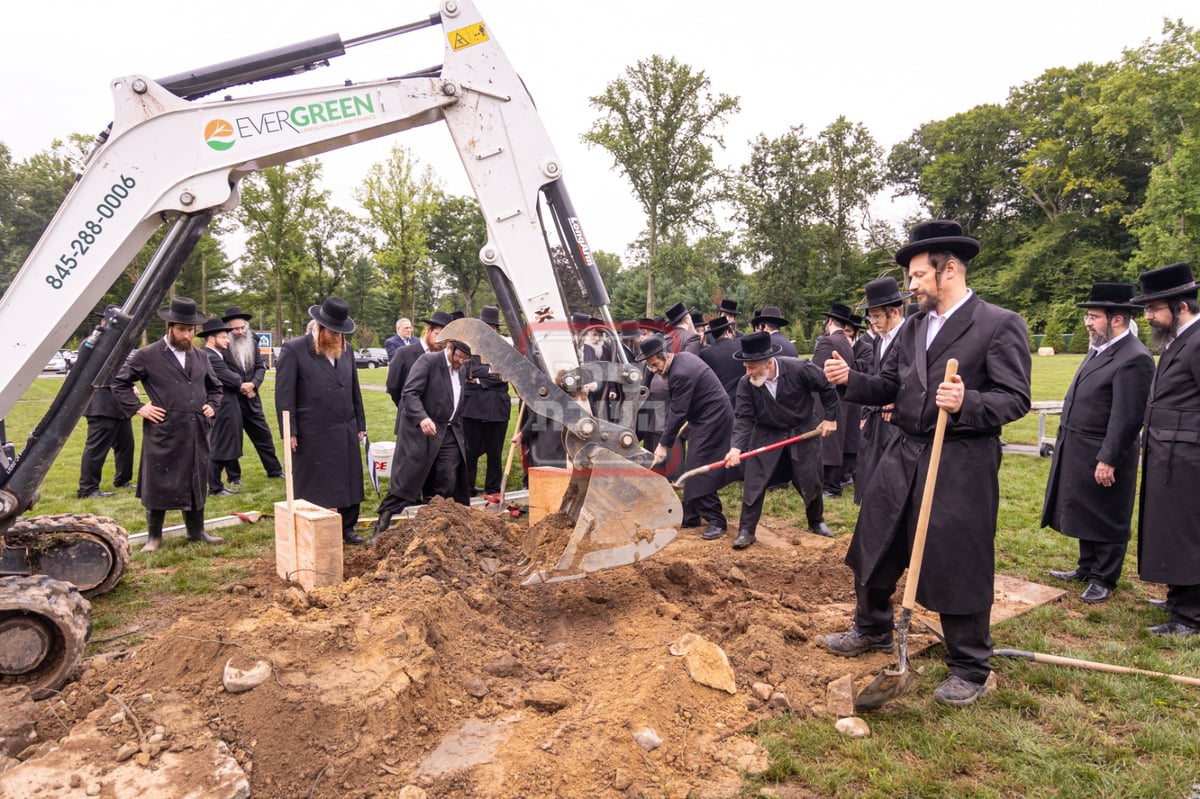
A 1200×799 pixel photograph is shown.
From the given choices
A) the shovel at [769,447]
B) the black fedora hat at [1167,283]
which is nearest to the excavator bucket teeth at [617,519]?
the shovel at [769,447]

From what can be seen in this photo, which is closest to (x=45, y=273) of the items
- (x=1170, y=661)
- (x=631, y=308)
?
(x=1170, y=661)

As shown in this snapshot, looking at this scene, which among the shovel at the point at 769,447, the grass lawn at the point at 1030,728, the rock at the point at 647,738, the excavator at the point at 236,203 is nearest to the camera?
the grass lawn at the point at 1030,728

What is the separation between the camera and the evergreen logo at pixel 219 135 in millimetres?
3799

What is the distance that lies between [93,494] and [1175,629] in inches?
399

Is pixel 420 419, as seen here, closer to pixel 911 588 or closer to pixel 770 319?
pixel 911 588

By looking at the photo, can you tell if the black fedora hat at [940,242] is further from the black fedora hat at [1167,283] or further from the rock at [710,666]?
the rock at [710,666]

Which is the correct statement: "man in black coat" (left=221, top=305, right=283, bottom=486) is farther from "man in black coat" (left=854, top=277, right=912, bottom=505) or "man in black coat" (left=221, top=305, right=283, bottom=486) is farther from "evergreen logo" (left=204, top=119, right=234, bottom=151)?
→ "man in black coat" (left=854, top=277, right=912, bottom=505)

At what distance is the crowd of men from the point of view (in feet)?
10.9

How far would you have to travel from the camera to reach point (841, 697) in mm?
3297

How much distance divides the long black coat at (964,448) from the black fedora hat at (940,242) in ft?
0.86

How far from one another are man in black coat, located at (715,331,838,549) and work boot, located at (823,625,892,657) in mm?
2358

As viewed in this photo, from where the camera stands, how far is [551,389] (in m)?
3.99

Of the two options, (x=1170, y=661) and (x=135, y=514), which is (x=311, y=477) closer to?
(x=135, y=514)

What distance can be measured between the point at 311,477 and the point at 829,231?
45.5 meters
